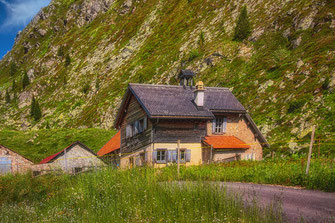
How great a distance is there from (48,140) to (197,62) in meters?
31.0

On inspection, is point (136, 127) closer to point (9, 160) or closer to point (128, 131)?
point (128, 131)

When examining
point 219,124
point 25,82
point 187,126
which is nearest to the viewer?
point 187,126

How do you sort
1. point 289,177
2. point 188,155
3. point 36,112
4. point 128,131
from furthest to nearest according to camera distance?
Result: point 36,112, point 128,131, point 188,155, point 289,177

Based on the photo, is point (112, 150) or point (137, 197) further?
point (112, 150)

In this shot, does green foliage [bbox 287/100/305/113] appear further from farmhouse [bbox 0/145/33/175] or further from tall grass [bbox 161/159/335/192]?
farmhouse [bbox 0/145/33/175]

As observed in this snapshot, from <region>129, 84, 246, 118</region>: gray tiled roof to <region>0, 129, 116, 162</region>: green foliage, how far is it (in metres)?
21.1

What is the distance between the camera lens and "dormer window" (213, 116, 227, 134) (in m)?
27.2

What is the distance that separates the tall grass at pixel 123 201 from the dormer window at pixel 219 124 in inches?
706

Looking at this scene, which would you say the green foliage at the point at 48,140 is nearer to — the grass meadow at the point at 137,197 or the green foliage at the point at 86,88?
the green foliage at the point at 86,88

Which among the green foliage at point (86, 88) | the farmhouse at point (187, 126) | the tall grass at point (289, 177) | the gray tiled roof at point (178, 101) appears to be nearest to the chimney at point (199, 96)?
the farmhouse at point (187, 126)

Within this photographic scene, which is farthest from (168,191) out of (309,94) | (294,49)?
(294,49)

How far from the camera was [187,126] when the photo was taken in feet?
83.7

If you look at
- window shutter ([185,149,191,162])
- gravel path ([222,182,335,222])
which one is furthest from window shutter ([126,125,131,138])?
gravel path ([222,182,335,222])

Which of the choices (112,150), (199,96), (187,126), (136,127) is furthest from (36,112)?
(199,96)
